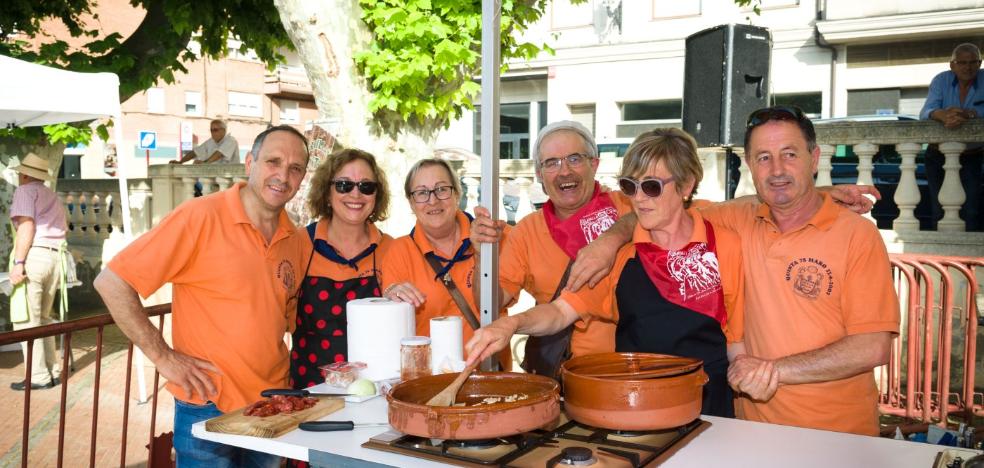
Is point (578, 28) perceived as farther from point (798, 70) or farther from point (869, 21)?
point (869, 21)

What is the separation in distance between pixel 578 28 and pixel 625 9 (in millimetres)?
1349

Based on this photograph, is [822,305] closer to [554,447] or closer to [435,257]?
[554,447]

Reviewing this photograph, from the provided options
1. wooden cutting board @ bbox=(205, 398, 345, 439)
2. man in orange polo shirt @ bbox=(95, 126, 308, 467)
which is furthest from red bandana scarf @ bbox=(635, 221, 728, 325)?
man in orange polo shirt @ bbox=(95, 126, 308, 467)

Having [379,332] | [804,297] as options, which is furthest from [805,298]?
[379,332]

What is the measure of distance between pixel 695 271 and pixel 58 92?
6401 millimetres

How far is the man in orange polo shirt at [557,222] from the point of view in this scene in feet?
10.6

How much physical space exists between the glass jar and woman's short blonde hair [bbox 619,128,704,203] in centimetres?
91

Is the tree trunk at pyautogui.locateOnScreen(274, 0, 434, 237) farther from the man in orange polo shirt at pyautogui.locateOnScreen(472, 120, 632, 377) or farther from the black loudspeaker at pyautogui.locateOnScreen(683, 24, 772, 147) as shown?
the man in orange polo shirt at pyautogui.locateOnScreen(472, 120, 632, 377)

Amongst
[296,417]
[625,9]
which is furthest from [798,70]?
[296,417]

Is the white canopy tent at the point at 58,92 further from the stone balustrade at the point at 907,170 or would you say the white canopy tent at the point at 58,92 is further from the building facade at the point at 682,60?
the building facade at the point at 682,60

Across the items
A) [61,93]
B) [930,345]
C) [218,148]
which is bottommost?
[930,345]

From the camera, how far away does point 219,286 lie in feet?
9.34

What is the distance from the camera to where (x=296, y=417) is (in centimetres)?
225

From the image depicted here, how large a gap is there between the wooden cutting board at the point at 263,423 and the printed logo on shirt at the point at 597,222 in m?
1.36
